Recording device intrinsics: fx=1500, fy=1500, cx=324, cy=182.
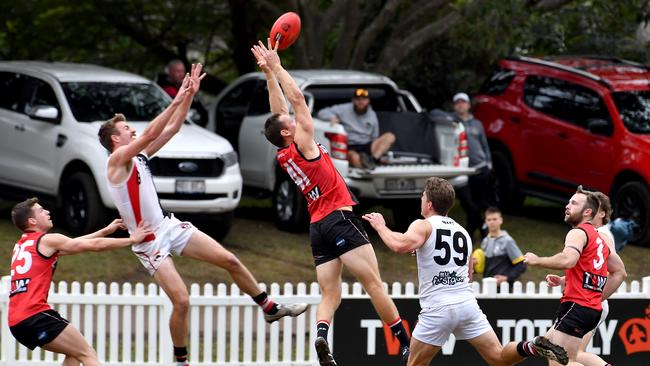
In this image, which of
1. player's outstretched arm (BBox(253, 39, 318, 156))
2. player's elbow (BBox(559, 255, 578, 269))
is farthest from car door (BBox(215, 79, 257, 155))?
player's elbow (BBox(559, 255, 578, 269))

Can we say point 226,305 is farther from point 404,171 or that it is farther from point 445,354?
point 404,171

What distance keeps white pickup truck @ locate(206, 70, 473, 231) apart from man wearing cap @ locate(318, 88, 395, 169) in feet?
0.60

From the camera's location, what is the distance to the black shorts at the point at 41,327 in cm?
1161

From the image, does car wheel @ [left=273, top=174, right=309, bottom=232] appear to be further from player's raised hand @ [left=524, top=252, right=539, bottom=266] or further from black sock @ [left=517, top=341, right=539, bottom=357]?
player's raised hand @ [left=524, top=252, right=539, bottom=266]

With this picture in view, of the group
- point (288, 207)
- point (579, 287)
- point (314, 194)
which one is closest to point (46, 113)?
point (288, 207)

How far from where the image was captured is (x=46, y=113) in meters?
17.8

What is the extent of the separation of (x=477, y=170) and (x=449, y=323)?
7754 millimetres

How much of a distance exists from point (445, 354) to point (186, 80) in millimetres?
4657

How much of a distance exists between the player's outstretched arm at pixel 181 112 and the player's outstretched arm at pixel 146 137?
3 centimetres

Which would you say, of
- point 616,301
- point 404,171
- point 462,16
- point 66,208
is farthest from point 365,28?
point 616,301

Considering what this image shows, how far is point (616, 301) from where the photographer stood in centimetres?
1481

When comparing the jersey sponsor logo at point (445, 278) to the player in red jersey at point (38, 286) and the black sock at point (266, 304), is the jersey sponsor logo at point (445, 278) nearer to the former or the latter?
the black sock at point (266, 304)

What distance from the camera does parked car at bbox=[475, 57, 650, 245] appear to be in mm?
19203

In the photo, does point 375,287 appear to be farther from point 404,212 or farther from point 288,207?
point 404,212
